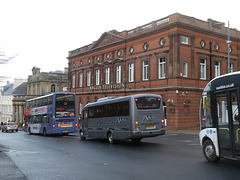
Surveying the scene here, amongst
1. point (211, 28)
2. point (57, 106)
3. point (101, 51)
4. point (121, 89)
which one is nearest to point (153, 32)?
point (211, 28)

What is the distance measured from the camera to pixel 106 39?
4338cm

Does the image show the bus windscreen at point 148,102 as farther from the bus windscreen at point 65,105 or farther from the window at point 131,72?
the window at point 131,72

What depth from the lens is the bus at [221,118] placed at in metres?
9.00

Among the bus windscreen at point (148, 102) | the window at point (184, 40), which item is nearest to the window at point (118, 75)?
the window at point (184, 40)

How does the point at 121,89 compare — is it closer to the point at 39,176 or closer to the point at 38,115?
the point at 38,115

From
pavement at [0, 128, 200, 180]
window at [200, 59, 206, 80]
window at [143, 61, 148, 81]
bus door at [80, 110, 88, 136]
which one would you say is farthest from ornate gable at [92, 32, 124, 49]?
pavement at [0, 128, 200, 180]

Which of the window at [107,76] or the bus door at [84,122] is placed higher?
the window at [107,76]

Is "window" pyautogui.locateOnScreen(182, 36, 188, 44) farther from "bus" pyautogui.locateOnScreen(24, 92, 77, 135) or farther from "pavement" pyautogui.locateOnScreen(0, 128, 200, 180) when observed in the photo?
"pavement" pyautogui.locateOnScreen(0, 128, 200, 180)

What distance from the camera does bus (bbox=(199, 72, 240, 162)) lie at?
900 centimetres

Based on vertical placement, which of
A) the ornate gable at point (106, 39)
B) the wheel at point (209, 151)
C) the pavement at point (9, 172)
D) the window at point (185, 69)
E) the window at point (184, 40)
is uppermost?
the ornate gable at point (106, 39)

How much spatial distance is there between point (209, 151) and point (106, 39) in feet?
115

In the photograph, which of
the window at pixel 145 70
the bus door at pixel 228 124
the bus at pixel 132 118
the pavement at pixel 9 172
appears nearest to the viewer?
the pavement at pixel 9 172

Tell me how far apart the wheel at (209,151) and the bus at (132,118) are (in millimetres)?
5889

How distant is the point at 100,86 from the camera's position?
4416 centimetres
